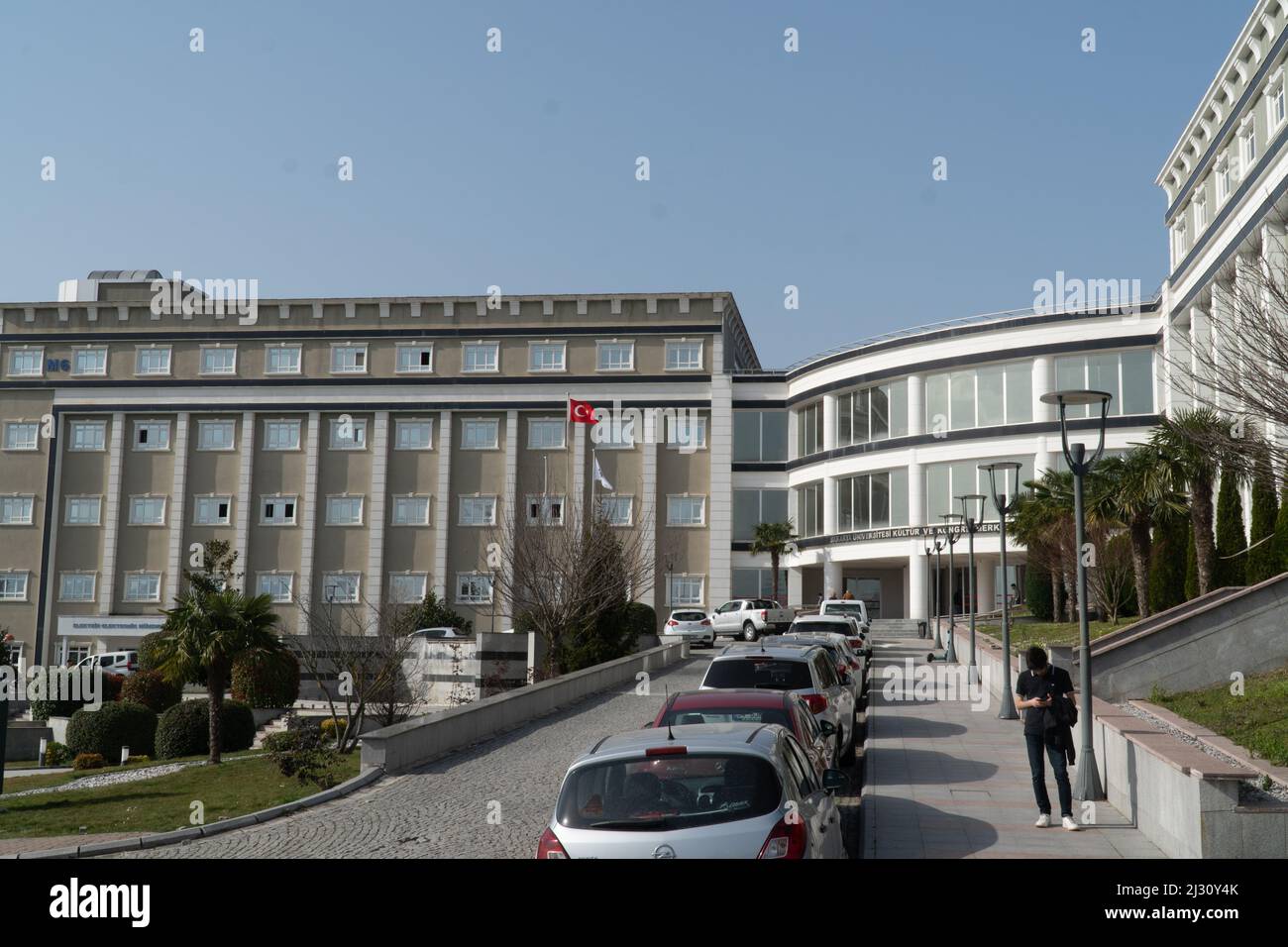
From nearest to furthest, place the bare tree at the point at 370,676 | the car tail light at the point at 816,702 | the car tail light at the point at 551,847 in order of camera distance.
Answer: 1. the car tail light at the point at 551,847
2. the car tail light at the point at 816,702
3. the bare tree at the point at 370,676

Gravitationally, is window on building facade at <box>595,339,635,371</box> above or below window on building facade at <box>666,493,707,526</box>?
above

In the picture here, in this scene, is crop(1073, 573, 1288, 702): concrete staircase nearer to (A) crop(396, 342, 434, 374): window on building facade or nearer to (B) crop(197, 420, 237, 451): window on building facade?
(A) crop(396, 342, 434, 374): window on building facade

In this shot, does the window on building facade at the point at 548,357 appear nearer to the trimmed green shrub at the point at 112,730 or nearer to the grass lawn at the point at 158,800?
the trimmed green shrub at the point at 112,730

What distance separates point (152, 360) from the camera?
58.1 metres

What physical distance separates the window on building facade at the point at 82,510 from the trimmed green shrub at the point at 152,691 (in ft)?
95.2

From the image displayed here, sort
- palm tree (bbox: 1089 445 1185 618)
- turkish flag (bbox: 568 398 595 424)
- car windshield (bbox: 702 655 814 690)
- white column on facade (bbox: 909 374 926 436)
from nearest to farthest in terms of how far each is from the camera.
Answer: car windshield (bbox: 702 655 814 690) < palm tree (bbox: 1089 445 1185 618) < turkish flag (bbox: 568 398 595 424) < white column on facade (bbox: 909 374 926 436)

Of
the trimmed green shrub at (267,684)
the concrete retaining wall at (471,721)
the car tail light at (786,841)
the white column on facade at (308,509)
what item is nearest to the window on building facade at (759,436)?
the white column on facade at (308,509)

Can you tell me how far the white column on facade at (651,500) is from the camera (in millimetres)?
54281

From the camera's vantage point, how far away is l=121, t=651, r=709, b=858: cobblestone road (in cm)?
1062

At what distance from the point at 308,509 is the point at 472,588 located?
29.6 feet

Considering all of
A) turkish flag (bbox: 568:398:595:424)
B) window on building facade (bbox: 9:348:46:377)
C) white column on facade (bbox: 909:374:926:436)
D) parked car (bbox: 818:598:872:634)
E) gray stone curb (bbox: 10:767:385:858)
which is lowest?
gray stone curb (bbox: 10:767:385:858)

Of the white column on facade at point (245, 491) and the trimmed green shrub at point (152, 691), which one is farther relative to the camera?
the white column on facade at point (245, 491)

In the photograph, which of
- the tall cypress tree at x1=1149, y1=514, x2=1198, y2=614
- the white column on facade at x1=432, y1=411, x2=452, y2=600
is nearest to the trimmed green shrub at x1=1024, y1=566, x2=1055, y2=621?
the tall cypress tree at x1=1149, y1=514, x2=1198, y2=614

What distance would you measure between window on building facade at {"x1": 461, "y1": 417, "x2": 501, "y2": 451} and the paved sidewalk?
3727 centimetres
